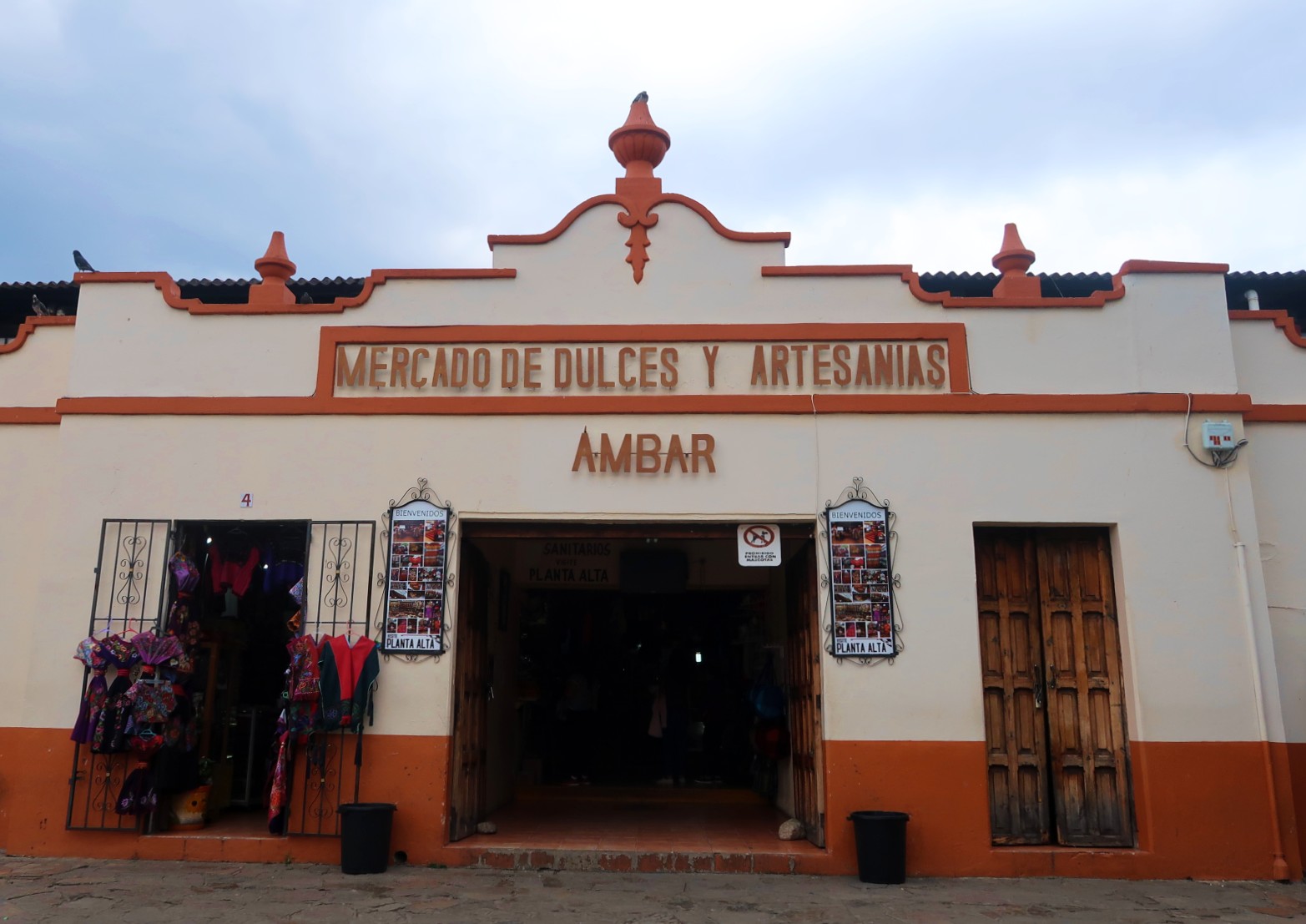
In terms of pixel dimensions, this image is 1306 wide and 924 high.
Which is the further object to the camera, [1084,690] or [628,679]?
[628,679]

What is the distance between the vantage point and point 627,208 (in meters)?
9.43

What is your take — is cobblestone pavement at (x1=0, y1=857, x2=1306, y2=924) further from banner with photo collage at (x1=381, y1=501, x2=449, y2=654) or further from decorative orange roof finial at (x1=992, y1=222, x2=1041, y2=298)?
decorative orange roof finial at (x1=992, y1=222, x2=1041, y2=298)

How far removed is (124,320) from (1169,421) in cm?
950

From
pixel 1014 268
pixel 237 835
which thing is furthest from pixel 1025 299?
pixel 237 835

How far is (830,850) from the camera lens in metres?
8.16

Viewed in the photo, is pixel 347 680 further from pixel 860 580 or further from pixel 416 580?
pixel 860 580

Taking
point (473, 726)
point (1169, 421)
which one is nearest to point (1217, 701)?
point (1169, 421)

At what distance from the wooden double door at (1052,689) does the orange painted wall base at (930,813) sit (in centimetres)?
23

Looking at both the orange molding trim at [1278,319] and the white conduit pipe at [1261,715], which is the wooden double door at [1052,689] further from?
the orange molding trim at [1278,319]

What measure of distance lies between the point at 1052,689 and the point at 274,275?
A: 815 centimetres

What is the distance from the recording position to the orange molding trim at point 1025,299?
359 inches

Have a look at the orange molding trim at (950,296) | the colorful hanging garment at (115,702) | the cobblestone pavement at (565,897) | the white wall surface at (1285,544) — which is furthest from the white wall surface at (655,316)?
the cobblestone pavement at (565,897)

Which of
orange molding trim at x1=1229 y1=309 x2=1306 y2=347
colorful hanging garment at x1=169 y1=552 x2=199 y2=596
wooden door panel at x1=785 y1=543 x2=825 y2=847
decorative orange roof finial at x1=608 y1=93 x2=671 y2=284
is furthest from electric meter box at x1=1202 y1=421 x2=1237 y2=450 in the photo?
colorful hanging garment at x1=169 y1=552 x2=199 y2=596

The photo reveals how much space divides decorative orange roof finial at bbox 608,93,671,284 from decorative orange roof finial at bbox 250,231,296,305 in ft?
10.9
